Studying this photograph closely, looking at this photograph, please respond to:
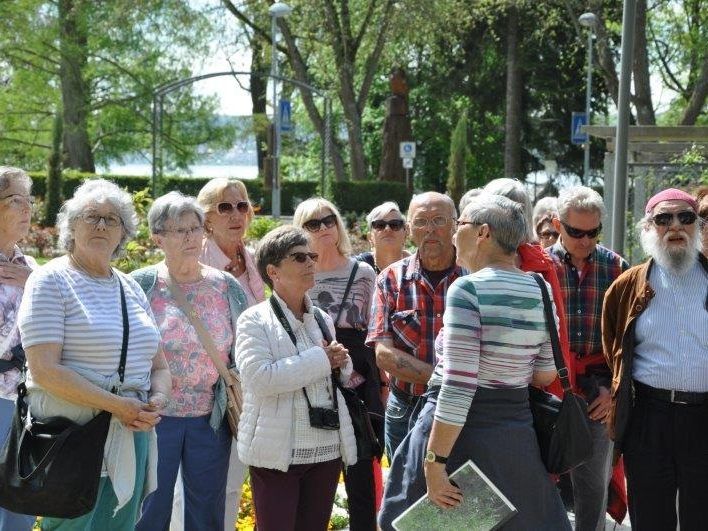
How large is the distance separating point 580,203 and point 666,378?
4.03 ft

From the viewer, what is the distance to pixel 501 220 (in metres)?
3.98

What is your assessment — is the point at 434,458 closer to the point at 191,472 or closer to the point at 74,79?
the point at 191,472

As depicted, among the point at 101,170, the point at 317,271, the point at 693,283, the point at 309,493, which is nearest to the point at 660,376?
the point at 693,283

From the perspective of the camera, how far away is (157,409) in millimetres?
4312

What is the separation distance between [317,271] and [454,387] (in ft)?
7.73

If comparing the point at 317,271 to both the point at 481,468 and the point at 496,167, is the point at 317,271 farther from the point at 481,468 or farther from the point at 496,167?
the point at 496,167

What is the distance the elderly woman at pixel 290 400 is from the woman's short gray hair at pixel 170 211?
1.80ft

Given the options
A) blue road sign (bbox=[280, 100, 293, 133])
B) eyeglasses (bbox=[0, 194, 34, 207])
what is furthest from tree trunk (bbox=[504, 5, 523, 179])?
eyeglasses (bbox=[0, 194, 34, 207])

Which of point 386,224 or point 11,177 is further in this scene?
point 386,224

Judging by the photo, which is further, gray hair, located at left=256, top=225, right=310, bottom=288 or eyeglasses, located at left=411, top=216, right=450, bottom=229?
eyeglasses, located at left=411, top=216, right=450, bottom=229

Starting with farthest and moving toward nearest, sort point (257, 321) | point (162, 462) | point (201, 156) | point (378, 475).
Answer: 1. point (201, 156)
2. point (378, 475)
3. point (162, 462)
4. point (257, 321)

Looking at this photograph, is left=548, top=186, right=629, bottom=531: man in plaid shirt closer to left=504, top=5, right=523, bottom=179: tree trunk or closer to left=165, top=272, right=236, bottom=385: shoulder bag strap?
left=165, top=272, right=236, bottom=385: shoulder bag strap

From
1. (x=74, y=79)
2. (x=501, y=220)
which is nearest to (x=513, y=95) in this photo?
(x=74, y=79)

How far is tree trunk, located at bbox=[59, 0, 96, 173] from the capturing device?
39.2 m
